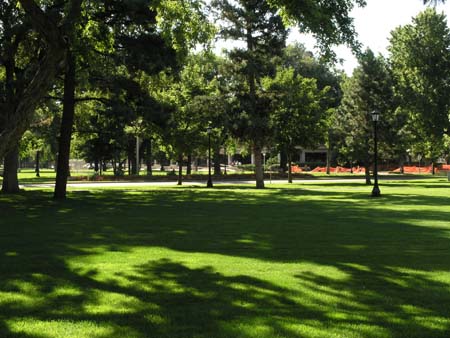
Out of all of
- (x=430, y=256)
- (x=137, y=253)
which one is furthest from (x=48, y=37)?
(x=430, y=256)

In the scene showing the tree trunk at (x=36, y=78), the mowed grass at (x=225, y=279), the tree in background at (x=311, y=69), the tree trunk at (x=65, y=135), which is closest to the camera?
the mowed grass at (x=225, y=279)

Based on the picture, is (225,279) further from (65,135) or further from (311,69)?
(311,69)

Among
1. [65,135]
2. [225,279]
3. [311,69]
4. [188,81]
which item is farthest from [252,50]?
[311,69]

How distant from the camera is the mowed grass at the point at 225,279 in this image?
4980 millimetres

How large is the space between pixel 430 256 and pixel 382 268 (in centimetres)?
143

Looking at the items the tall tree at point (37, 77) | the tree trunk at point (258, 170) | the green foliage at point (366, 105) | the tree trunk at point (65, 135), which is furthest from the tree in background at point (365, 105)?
the tall tree at point (37, 77)

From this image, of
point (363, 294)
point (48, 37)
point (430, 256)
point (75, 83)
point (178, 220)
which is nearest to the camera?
point (363, 294)

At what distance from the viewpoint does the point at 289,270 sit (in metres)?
7.38

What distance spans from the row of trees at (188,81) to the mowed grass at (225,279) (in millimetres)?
3151

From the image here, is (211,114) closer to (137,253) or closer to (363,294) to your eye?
(137,253)

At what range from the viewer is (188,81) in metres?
39.9

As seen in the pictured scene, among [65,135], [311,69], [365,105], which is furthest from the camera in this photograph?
[311,69]

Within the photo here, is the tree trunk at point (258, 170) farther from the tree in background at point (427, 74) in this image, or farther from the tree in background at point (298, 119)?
the tree in background at point (427, 74)

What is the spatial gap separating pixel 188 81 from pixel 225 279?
34.2m
